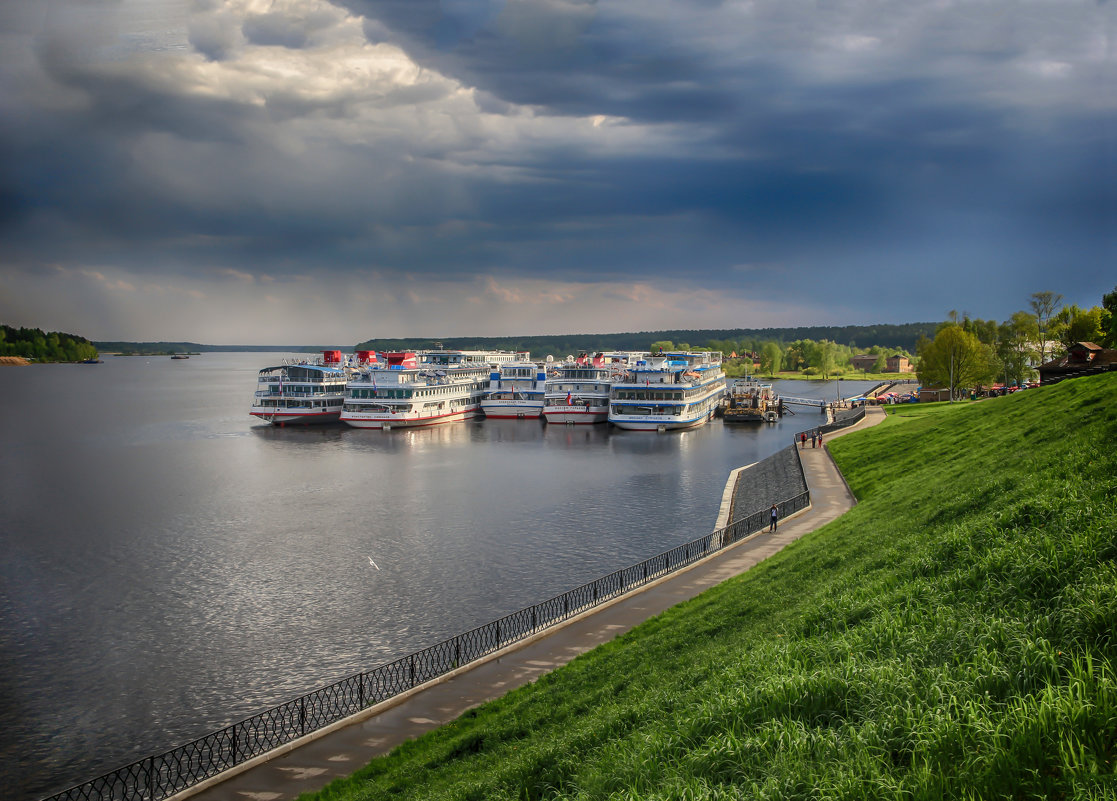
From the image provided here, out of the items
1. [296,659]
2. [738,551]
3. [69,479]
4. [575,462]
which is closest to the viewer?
[296,659]

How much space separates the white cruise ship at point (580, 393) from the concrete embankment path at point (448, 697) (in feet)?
253

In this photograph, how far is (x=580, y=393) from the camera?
363ft

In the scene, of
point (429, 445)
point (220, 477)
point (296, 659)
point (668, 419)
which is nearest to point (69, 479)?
point (220, 477)

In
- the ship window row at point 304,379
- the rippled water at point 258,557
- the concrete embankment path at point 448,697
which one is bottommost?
the rippled water at point 258,557

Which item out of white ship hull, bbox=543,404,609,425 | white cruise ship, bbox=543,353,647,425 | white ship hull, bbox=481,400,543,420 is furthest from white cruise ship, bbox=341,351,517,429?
white ship hull, bbox=543,404,609,425

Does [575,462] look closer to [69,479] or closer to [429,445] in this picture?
[429,445]

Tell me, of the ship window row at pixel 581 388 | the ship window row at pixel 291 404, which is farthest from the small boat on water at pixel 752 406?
the ship window row at pixel 291 404

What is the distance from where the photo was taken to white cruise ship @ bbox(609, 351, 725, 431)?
323 feet

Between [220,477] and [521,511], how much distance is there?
31405mm

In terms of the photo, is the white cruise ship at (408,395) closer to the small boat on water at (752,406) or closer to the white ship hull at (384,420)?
the white ship hull at (384,420)

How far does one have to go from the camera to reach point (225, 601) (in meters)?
32.2

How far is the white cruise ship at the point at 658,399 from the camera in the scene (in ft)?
323

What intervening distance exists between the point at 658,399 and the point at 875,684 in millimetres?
90936

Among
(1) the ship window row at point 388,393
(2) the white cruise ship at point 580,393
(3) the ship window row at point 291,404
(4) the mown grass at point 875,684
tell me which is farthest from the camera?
(2) the white cruise ship at point 580,393
